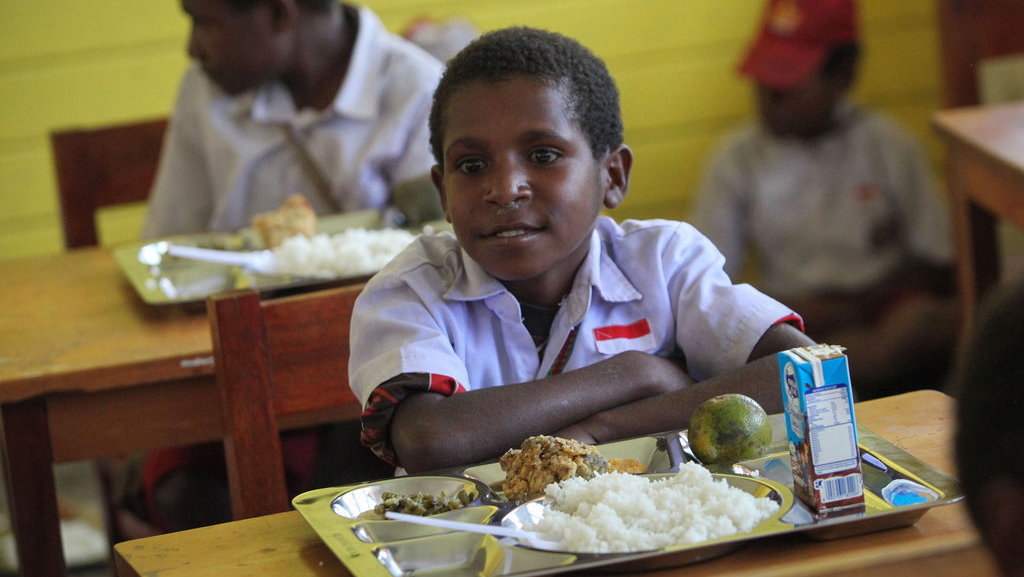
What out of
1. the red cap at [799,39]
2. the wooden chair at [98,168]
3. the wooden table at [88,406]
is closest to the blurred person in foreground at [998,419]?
the wooden table at [88,406]

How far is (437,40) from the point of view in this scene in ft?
10.7

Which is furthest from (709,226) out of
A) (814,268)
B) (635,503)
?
(635,503)

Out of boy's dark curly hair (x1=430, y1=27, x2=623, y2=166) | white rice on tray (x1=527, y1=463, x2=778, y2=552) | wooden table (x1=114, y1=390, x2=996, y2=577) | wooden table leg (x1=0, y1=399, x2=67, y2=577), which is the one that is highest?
boy's dark curly hair (x1=430, y1=27, x2=623, y2=166)

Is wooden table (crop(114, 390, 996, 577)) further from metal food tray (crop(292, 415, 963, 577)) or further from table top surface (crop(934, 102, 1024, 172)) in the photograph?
table top surface (crop(934, 102, 1024, 172))

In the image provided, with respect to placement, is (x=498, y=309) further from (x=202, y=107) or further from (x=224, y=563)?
(x=202, y=107)

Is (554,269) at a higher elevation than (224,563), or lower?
higher

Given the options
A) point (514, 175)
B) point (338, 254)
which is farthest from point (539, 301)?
A: point (338, 254)

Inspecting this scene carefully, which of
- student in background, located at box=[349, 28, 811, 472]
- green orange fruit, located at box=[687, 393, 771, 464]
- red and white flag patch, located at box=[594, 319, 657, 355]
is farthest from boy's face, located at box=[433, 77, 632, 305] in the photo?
green orange fruit, located at box=[687, 393, 771, 464]

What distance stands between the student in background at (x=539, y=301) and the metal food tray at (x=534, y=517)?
120mm

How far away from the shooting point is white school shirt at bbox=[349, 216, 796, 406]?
4.79ft

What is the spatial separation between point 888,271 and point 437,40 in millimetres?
1462

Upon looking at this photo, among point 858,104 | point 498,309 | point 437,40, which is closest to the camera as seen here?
point 498,309

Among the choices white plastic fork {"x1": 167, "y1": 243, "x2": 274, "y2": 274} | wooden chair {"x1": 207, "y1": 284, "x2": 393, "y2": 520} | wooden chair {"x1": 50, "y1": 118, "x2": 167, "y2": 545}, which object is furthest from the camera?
wooden chair {"x1": 50, "y1": 118, "x2": 167, "y2": 545}

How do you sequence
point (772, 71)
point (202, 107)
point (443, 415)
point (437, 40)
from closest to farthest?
point (443, 415)
point (202, 107)
point (437, 40)
point (772, 71)
